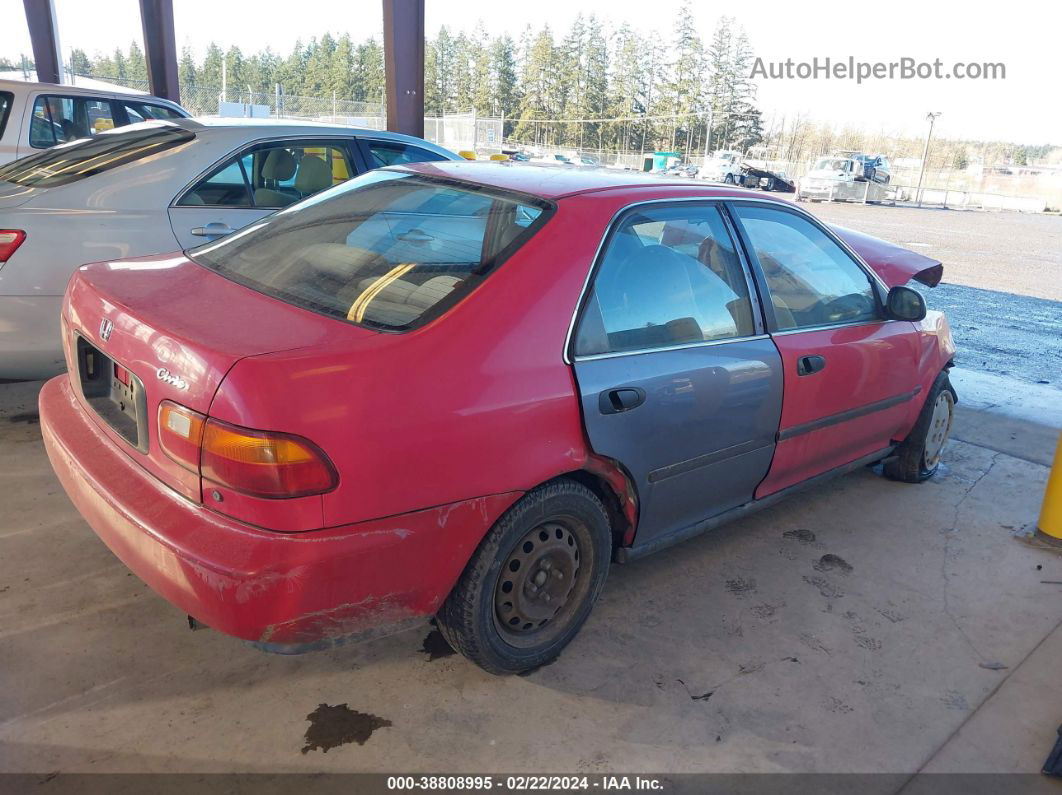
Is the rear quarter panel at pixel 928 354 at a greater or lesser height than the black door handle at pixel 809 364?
lesser

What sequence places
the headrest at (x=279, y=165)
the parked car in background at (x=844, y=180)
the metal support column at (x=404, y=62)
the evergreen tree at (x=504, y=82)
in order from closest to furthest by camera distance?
the headrest at (x=279, y=165)
the metal support column at (x=404, y=62)
the parked car in background at (x=844, y=180)
the evergreen tree at (x=504, y=82)

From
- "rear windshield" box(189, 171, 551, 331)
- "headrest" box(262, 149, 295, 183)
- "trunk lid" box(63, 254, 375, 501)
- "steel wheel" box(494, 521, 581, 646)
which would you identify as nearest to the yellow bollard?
"steel wheel" box(494, 521, 581, 646)

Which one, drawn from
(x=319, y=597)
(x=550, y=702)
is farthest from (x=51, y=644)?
(x=550, y=702)

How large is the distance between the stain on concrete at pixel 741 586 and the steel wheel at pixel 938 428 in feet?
5.44

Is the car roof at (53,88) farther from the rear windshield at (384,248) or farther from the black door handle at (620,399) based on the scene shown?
the black door handle at (620,399)

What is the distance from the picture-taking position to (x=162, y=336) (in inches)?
86.7

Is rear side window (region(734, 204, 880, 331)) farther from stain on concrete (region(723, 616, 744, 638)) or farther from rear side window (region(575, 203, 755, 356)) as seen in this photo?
stain on concrete (region(723, 616, 744, 638))

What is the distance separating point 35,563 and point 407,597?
170 cm

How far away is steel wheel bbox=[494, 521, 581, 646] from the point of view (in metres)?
2.55

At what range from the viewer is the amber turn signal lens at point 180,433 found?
81.0 inches

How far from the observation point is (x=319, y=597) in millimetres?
2078

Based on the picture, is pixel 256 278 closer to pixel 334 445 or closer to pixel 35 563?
pixel 334 445

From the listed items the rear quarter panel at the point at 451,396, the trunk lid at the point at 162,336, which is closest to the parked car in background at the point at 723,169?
the rear quarter panel at the point at 451,396

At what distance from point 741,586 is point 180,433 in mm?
2233
